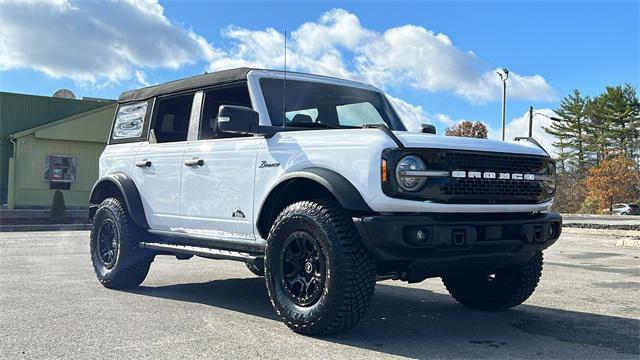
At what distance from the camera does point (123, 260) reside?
636 cm

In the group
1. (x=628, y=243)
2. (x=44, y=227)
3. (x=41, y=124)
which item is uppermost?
(x=41, y=124)

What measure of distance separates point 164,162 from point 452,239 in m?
3.16

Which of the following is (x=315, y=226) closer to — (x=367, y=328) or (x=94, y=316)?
(x=367, y=328)

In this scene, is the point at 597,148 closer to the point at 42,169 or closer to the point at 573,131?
the point at 573,131

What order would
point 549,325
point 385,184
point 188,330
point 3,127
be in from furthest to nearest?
point 3,127 < point 549,325 < point 188,330 < point 385,184

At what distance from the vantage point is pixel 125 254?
6.36 meters

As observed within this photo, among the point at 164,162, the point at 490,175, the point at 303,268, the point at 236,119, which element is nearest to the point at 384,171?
the point at 490,175

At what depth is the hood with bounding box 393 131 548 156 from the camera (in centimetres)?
418

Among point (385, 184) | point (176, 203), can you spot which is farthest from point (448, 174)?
point (176, 203)

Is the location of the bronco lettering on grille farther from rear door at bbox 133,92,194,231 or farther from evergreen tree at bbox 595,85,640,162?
evergreen tree at bbox 595,85,640,162

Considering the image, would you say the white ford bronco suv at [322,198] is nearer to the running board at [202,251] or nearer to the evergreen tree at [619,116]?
the running board at [202,251]

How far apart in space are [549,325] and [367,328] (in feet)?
5.03

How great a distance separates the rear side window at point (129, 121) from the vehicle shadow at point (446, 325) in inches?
67.8

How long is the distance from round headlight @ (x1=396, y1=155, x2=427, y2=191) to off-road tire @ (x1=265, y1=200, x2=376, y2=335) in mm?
463
